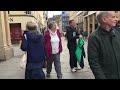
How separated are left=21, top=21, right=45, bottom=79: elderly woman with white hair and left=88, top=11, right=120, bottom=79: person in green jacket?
177cm

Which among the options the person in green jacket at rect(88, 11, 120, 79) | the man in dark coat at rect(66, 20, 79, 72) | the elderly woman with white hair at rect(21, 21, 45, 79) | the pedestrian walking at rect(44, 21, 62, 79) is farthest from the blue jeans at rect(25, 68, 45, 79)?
the man in dark coat at rect(66, 20, 79, 72)

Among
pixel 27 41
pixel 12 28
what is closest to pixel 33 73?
pixel 27 41

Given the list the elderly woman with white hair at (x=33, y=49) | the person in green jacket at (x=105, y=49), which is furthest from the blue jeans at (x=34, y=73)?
the person in green jacket at (x=105, y=49)

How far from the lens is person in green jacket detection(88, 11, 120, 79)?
7.17 ft

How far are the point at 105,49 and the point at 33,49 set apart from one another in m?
1.89

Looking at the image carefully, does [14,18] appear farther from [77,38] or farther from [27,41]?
[27,41]

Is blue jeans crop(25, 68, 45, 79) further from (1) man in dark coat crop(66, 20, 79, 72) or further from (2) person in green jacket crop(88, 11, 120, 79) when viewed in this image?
(1) man in dark coat crop(66, 20, 79, 72)

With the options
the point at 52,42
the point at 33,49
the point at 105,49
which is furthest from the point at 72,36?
the point at 105,49

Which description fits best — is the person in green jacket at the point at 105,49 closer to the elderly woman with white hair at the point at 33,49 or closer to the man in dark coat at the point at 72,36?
the elderly woman with white hair at the point at 33,49

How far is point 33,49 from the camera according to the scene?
386 cm

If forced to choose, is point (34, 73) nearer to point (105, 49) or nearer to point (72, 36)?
point (105, 49)
